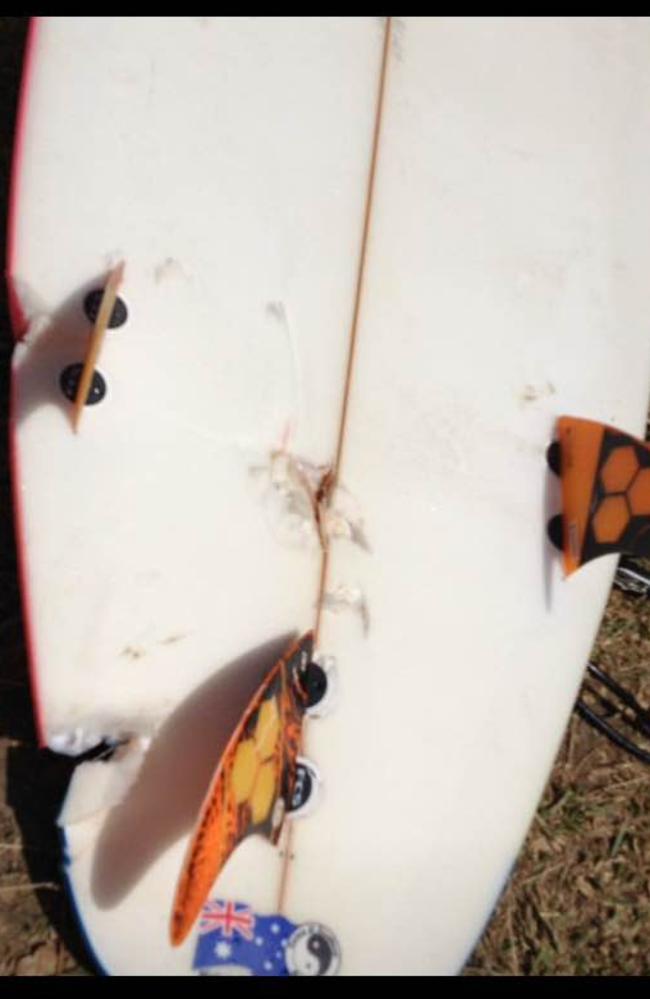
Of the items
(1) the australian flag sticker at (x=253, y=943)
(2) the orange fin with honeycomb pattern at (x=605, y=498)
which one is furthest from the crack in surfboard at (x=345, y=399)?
(2) the orange fin with honeycomb pattern at (x=605, y=498)

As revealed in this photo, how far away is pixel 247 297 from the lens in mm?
1872

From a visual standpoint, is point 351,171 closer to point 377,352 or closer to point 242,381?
point 377,352

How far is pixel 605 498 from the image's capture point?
1894 millimetres

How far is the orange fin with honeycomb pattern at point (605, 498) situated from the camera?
189cm

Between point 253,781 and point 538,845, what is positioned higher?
point 253,781

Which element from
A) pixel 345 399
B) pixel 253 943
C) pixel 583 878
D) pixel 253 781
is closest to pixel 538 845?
pixel 583 878

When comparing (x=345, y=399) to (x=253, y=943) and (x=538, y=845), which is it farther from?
(x=538, y=845)

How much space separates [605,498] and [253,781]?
0.80 meters

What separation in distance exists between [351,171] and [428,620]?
2.74 feet

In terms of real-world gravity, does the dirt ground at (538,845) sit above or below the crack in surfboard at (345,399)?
below

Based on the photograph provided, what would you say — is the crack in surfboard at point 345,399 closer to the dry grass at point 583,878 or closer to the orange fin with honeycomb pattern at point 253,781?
the orange fin with honeycomb pattern at point 253,781

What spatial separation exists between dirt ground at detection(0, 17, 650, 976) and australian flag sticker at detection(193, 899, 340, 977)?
288mm

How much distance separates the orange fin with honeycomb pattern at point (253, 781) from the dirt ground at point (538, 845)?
0.51m
